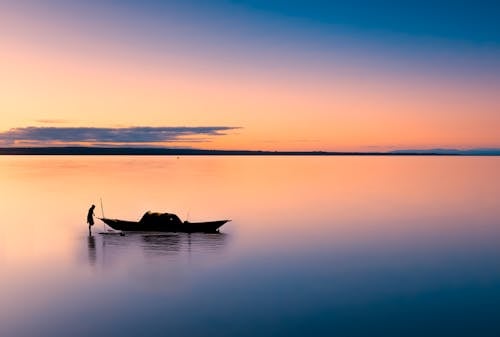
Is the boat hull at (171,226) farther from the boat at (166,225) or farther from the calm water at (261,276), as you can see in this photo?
the calm water at (261,276)

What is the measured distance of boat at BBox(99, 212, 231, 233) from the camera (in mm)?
43344

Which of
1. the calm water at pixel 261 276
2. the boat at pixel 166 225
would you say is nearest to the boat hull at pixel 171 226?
the boat at pixel 166 225

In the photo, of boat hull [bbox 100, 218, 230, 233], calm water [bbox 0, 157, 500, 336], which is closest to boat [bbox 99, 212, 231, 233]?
boat hull [bbox 100, 218, 230, 233]

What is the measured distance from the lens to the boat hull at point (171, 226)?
142ft

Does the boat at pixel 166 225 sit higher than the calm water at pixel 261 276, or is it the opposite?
the boat at pixel 166 225

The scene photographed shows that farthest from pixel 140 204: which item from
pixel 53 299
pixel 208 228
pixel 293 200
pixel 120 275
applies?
pixel 53 299

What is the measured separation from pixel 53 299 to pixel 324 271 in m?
15.8

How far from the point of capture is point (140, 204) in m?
68.5

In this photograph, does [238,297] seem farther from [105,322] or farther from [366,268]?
[366,268]

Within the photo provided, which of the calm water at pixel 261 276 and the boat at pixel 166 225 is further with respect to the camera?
the boat at pixel 166 225

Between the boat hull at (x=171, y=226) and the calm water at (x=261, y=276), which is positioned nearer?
the calm water at (x=261, y=276)

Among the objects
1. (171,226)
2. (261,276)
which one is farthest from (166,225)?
(261,276)

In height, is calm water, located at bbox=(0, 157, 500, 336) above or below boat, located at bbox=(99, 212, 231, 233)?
below

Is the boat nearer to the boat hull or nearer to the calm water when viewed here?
the boat hull
